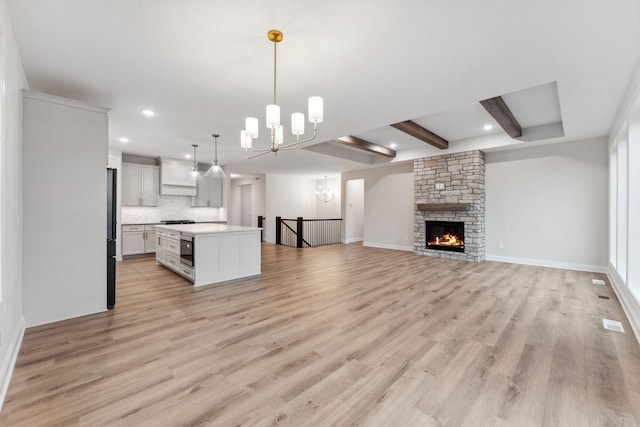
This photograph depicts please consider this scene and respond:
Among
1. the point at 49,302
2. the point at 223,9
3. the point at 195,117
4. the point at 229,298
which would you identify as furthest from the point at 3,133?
the point at 229,298

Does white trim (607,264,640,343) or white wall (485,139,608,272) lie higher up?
white wall (485,139,608,272)

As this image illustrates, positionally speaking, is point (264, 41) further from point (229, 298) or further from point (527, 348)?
point (527, 348)

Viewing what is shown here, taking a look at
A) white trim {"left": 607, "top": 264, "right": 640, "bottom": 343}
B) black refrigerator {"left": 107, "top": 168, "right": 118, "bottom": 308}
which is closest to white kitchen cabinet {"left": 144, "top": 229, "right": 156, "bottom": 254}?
black refrigerator {"left": 107, "top": 168, "right": 118, "bottom": 308}

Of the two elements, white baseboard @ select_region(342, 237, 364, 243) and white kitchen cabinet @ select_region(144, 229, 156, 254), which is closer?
white kitchen cabinet @ select_region(144, 229, 156, 254)

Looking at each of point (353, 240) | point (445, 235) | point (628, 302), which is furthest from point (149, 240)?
point (628, 302)

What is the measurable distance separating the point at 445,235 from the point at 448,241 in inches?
6.8

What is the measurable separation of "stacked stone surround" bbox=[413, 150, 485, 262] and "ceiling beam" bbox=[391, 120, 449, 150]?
49 centimetres

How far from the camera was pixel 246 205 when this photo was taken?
38.0 ft

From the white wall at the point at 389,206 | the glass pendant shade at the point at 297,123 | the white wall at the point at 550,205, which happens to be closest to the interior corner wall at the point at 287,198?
the white wall at the point at 389,206

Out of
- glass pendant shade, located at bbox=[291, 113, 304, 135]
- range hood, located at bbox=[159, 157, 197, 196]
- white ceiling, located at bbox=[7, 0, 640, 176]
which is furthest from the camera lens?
range hood, located at bbox=[159, 157, 197, 196]

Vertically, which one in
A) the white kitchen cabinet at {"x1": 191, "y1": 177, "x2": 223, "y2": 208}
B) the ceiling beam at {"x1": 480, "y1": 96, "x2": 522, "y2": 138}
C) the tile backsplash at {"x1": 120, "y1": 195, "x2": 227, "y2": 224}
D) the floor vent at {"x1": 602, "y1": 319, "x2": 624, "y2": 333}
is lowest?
the floor vent at {"x1": 602, "y1": 319, "x2": 624, "y2": 333}

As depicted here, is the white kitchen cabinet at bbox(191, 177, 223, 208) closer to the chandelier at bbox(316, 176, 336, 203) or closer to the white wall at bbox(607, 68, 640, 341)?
the chandelier at bbox(316, 176, 336, 203)

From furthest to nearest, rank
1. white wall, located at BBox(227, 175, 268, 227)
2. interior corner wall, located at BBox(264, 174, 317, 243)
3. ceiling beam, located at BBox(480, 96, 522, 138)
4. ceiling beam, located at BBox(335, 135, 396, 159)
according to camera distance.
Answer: white wall, located at BBox(227, 175, 268, 227) → interior corner wall, located at BBox(264, 174, 317, 243) → ceiling beam, located at BBox(335, 135, 396, 159) → ceiling beam, located at BBox(480, 96, 522, 138)

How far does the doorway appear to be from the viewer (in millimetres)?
11266
